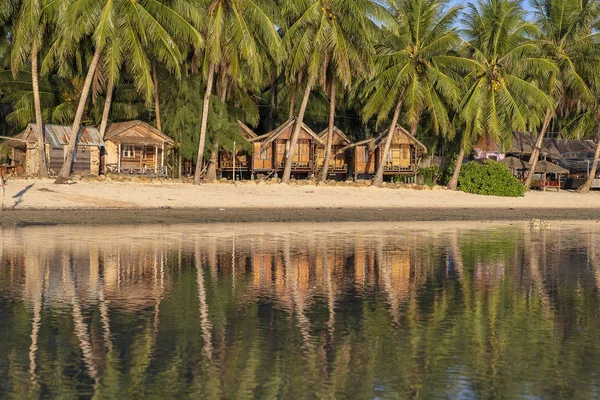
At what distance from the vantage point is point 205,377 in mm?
10812

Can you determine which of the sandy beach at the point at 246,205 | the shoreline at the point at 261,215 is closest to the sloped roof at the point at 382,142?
the sandy beach at the point at 246,205

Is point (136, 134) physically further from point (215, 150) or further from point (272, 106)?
point (272, 106)

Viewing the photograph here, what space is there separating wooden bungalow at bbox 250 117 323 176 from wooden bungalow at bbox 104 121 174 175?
22.7 ft

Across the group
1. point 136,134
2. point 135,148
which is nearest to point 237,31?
point 136,134

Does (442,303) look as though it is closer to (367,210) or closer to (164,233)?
(164,233)

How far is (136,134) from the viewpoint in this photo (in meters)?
52.8

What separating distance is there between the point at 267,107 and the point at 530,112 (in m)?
19.1

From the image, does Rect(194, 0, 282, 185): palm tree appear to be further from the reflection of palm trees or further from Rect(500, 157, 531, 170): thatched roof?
Rect(500, 157, 531, 170): thatched roof

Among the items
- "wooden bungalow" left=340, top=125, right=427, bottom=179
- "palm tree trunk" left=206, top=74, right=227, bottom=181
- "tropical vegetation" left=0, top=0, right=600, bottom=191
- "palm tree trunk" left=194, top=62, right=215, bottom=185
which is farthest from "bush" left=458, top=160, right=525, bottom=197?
"palm tree trunk" left=194, top=62, right=215, bottom=185

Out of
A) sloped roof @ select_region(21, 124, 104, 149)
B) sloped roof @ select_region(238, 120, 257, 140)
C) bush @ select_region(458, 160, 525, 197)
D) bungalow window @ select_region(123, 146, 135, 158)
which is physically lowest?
bush @ select_region(458, 160, 525, 197)

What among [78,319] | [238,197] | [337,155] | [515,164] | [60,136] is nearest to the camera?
[78,319]

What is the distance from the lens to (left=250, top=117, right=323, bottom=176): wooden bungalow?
59.5 metres

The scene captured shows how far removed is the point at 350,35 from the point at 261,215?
16123mm

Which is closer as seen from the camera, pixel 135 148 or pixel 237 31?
pixel 237 31
